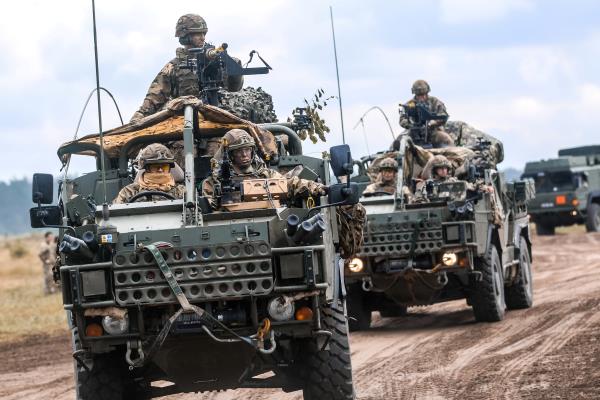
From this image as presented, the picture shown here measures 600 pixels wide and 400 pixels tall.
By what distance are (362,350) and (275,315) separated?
19.9 ft

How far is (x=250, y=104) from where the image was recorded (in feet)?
44.0

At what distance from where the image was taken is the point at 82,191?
447 inches

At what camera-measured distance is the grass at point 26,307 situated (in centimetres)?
2097

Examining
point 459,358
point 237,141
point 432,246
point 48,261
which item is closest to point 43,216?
point 237,141

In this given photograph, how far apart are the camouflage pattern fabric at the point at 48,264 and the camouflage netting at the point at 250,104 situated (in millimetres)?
16291

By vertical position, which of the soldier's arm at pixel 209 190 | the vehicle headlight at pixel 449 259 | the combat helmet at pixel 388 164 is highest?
the combat helmet at pixel 388 164

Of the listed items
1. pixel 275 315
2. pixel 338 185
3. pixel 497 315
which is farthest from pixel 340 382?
pixel 497 315

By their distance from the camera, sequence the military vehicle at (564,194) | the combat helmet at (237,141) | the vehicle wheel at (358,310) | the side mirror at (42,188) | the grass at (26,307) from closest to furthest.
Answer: the side mirror at (42,188) < the combat helmet at (237,141) < the vehicle wheel at (358,310) < the grass at (26,307) < the military vehicle at (564,194)

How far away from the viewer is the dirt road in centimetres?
1128

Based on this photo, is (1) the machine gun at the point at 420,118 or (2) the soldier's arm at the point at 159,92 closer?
(2) the soldier's arm at the point at 159,92

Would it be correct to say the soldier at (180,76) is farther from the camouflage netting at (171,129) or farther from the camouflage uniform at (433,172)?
the camouflage uniform at (433,172)

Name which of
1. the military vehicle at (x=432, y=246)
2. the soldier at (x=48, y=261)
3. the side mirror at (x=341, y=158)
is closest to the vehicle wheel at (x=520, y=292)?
the military vehicle at (x=432, y=246)

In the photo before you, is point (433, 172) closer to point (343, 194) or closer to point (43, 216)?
point (343, 194)

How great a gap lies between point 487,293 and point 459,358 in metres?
3.19
